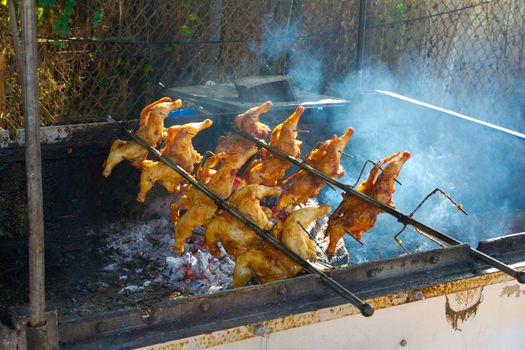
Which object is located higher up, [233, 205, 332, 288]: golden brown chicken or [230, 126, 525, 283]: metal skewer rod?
[230, 126, 525, 283]: metal skewer rod

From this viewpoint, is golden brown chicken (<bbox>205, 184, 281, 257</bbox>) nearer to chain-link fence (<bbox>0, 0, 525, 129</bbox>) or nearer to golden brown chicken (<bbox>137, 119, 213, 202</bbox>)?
golden brown chicken (<bbox>137, 119, 213, 202</bbox>)

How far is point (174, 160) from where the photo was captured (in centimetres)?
415

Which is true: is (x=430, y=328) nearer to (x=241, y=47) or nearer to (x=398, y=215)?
(x=398, y=215)

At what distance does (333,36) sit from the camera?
8.86 meters

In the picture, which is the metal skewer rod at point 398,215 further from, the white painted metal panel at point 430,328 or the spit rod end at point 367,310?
the spit rod end at point 367,310

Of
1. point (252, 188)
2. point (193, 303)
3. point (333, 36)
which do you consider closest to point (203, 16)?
point (333, 36)

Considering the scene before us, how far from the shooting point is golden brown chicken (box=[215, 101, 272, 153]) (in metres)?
4.48

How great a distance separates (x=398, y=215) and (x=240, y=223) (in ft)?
2.61

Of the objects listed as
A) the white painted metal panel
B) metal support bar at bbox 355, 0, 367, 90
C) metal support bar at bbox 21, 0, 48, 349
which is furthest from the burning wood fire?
metal support bar at bbox 355, 0, 367, 90

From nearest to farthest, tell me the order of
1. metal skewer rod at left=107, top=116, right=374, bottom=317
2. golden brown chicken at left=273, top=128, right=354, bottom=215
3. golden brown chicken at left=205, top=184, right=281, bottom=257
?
metal skewer rod at left=107, top=116, right=374, bottom=317
golden brown chicken at left=205, top=184, right=281, bottom=257
golden brown chicken at left=273, top=128, right=354, bottom=215

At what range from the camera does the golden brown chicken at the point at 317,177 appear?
13.1 ft

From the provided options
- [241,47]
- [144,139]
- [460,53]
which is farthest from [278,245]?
[460,53]

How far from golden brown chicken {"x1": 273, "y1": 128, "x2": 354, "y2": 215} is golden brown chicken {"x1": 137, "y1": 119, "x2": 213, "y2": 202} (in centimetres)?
65

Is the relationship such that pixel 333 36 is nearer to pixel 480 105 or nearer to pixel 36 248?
pixel 480 105
